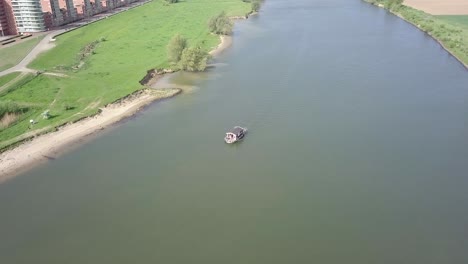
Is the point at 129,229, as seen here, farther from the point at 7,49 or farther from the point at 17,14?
the point at 17,14

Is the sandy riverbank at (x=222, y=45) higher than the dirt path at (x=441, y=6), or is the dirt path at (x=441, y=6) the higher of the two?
the dirt path at (x=441, y=6)

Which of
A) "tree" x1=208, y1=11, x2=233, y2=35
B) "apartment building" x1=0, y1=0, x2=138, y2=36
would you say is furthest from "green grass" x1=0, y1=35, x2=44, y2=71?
"tree" x1=208, y1=11, x2=233, y2=35

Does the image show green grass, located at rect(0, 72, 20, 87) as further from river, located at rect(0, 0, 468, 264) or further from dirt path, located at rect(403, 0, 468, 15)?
dirt path, located at rect(403, 0, 468, 15)

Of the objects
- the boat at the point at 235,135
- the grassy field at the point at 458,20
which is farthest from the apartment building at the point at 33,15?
the grassy field at the point at 458,20

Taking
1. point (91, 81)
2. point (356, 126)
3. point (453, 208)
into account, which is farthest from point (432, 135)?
point (91, 81)

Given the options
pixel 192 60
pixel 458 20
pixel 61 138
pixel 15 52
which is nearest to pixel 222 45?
pixel 192 60

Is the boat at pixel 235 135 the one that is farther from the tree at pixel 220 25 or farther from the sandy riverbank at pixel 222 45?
the tree at pixel 220 25
